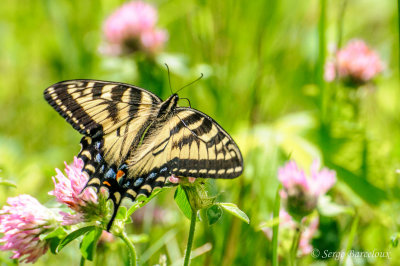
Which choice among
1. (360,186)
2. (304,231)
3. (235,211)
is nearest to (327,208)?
(304,231)

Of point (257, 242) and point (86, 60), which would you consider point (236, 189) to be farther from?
point (86, 60)

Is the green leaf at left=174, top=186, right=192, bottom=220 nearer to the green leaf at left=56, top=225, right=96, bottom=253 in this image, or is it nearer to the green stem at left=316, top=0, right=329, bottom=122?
the green leaf at left=56, top=225, right=96, bottom=253

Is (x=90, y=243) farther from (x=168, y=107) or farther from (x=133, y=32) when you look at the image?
(x=133, y=32)

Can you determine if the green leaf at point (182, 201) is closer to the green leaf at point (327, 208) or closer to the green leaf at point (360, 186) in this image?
the green leaf at point (327, 208)

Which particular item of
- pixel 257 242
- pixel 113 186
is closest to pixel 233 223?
pixel 257 242

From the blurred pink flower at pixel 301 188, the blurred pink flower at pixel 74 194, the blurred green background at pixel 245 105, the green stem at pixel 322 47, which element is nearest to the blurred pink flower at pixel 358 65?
the blurred green background at pixel 245 105
